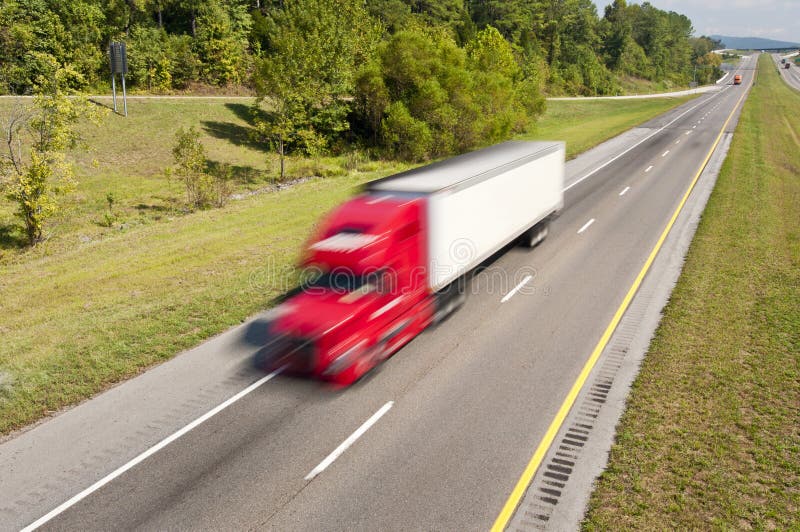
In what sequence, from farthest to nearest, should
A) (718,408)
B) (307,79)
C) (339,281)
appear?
(307,79)
(339,281)
(718,408)

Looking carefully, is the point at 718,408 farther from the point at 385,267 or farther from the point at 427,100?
the point at 427,100

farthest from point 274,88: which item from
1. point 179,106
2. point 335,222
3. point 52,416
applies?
point 52,416

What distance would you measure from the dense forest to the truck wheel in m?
18.0

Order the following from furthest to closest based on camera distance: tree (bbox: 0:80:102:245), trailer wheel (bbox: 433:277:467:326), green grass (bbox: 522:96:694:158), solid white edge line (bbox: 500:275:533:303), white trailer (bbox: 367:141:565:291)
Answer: green grass (bbox: 522:96:694:158) → tree (bbox: 0:80:102:245) → solid white edge line (bbox: 500:275:533:303) → trailer wheel (bbox: 433:277:467:326) → white trailer (bbox: 367:141:565:291)

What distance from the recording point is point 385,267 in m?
10.7

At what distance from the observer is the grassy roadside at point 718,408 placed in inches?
291

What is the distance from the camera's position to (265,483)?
8117mm

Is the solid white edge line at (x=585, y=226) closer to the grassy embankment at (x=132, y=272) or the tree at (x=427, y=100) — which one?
the grassy embankment at (x=132, y=272)

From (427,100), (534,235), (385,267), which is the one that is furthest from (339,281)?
(427,100)

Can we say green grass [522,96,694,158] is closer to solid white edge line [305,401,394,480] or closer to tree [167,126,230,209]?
tree [167,126,230,209]

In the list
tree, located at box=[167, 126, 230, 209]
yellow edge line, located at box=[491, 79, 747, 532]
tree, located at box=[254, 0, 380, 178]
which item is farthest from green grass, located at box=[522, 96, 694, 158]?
yellow edge line, located at box=[491, 79, 747, 532]

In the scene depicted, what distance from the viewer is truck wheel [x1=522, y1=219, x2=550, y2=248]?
18.2 m

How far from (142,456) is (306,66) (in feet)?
97.7

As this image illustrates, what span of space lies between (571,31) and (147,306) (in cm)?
12052
